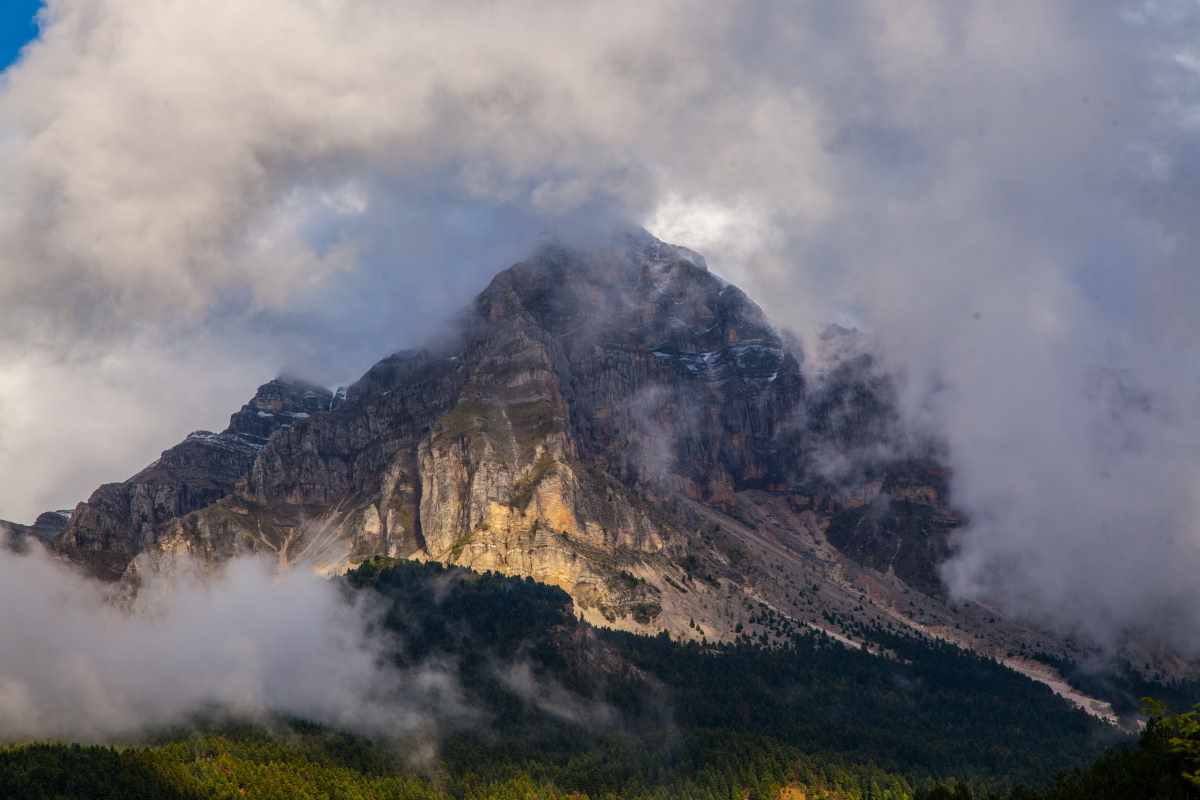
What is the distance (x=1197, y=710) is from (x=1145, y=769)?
221 feet

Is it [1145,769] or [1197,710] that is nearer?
[1197,710]

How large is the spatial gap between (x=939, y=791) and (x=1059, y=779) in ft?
67.3

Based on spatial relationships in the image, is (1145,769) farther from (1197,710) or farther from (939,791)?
(1197,710)

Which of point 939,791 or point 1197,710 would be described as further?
point 939,791

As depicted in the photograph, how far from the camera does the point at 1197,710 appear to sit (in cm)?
5850

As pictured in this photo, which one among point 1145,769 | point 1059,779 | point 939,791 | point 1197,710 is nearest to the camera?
point 1197,710

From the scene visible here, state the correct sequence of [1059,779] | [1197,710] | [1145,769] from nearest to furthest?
[1197,710] < [1145,769] < [1059,779]

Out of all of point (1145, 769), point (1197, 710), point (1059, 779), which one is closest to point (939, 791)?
point (1059, 779)

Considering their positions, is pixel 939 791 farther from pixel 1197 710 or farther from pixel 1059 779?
pixel 1197 710

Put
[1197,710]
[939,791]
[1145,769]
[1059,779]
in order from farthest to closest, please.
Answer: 1. [939,791]
2. [1059,779]
3. [1145,769]
4. [1197,710]

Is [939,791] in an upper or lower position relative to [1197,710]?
lower

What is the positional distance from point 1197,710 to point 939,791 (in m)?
119

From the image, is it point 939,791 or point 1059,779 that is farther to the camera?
point 939,791

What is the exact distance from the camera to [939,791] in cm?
16950
